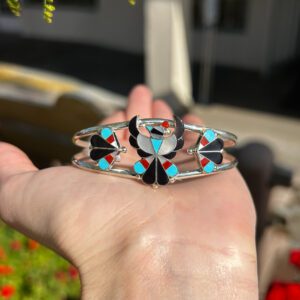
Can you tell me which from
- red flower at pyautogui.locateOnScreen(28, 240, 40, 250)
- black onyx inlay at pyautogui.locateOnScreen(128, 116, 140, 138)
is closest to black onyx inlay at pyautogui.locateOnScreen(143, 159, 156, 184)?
black onyx inlay at pyautogui.locateOnScreen(128, 116, 140, 138)

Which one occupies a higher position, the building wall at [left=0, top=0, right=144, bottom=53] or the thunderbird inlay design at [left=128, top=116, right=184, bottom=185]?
the thunderbird inlay design at [left=128, top=116, right=184, bottom=185]

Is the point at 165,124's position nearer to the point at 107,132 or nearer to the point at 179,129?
the point at 179,129

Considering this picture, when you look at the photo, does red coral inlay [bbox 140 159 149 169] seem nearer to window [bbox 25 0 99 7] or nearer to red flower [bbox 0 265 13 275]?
red flower [bbox 0 265 13 275]

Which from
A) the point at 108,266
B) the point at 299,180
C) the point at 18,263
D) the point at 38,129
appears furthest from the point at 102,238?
the point at 38,129

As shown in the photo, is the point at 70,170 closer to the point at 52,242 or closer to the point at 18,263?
the point at 52,242

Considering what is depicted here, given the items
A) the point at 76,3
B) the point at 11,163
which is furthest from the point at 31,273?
the point at 76,3

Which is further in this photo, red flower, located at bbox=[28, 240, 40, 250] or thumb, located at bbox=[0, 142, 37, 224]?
red flower, located at bbox=[28, 240, 40, 250]

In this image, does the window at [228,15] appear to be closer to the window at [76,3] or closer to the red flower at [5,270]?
Answer: the window at [76,3]

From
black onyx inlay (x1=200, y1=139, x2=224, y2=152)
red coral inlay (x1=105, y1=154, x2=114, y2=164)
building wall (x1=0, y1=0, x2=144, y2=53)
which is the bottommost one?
building wall (x1=0, y1=0, x2=144, y2=53)
